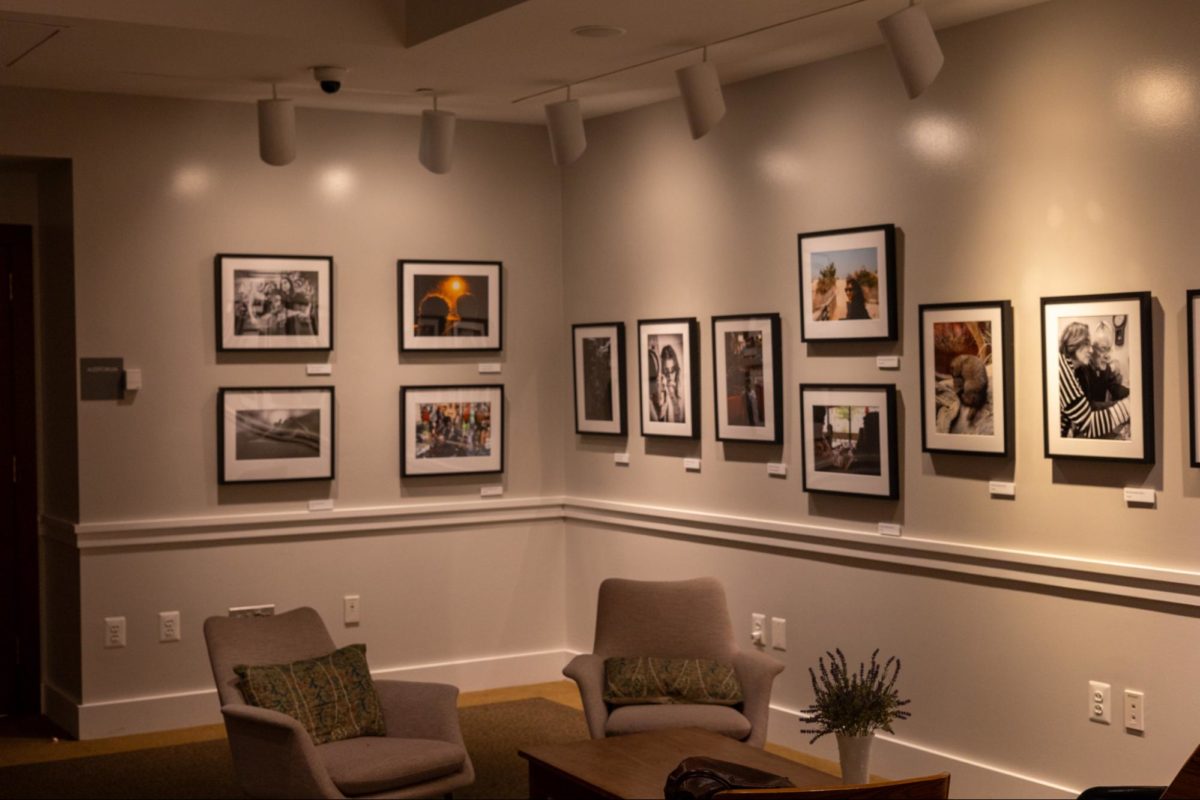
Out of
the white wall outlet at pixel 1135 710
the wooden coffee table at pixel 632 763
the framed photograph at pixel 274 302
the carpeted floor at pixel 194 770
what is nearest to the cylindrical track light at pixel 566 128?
the framed photograph at pixel 274 302

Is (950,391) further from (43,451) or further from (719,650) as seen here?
(43,451)

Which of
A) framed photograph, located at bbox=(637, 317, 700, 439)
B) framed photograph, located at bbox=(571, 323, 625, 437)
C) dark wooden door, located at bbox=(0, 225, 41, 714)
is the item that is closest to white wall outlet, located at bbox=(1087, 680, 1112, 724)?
framed photograph, located at bbox=(637, 317, 700, 439)

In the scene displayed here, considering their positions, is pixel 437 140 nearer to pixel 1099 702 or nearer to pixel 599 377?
pixel 599 377

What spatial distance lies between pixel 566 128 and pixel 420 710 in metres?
2.59

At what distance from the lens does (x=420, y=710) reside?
517 centimetres

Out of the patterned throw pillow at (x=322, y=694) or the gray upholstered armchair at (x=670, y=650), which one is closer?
the patterned throw pillow at (x=322, y=694)

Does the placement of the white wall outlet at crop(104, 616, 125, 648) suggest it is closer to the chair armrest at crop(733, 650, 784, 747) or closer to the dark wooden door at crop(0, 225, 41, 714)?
the dark wooden door at crop(0, 225, 41, 714)

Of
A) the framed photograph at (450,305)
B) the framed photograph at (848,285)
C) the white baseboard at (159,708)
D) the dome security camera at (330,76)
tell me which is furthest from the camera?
the framed photograph at (450,305)

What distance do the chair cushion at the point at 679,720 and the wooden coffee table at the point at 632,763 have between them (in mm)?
184

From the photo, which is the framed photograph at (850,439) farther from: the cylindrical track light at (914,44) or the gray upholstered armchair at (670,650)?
the cylindrical track light at (914,44)

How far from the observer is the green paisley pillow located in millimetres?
5504

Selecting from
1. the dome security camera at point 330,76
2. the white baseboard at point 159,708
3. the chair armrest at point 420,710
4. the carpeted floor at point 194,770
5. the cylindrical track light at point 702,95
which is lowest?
the carpeted floor at point 194,770

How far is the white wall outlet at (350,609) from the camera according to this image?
23.8ft

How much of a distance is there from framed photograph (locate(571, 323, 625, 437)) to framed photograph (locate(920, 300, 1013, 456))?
2144 mm
